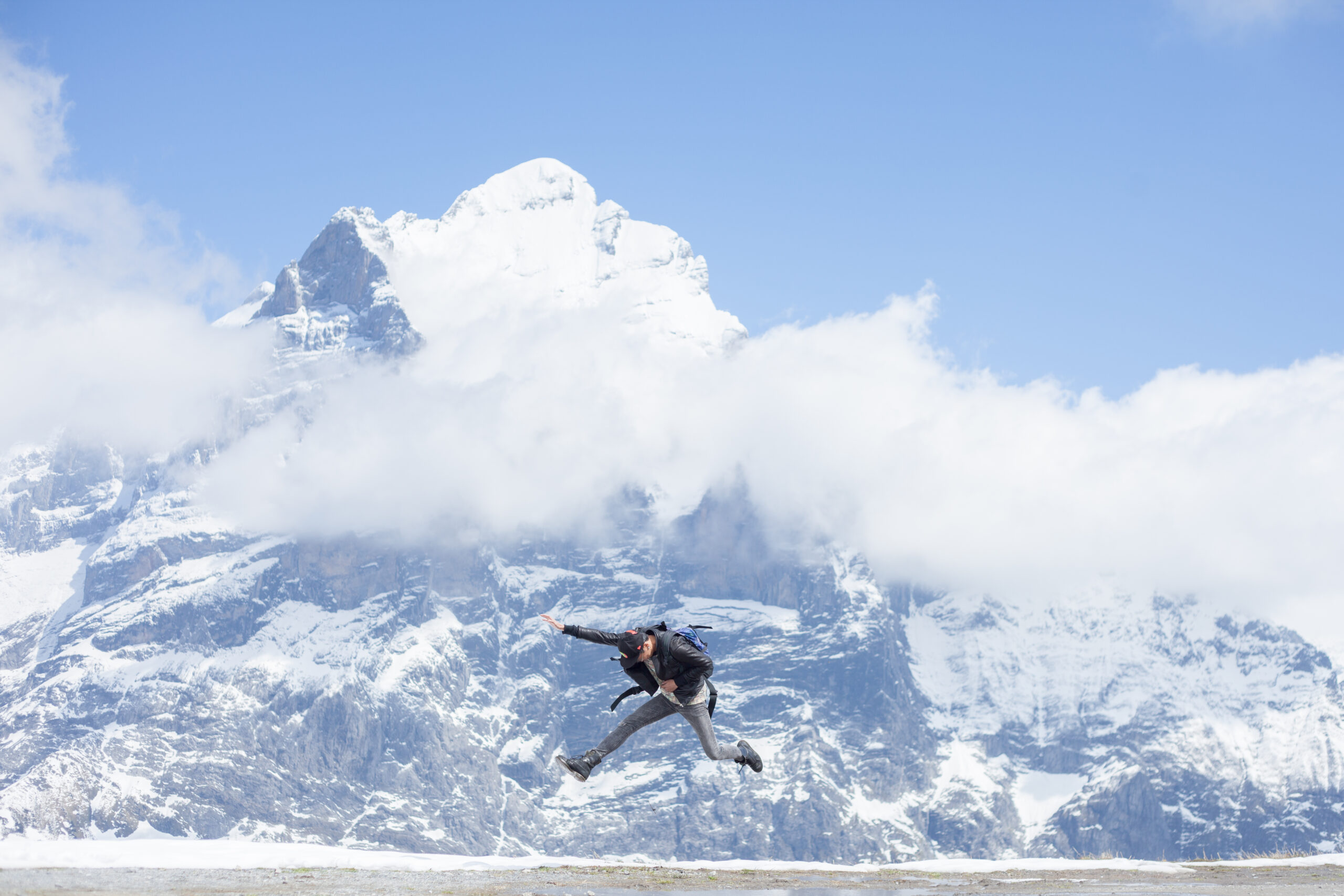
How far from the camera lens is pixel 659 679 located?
89.5 feet

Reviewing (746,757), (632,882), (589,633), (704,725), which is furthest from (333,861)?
(589,633)

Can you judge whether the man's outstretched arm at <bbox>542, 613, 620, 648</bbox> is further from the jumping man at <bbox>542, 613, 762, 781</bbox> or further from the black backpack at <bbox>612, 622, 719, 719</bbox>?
the black backpack at <bbox>612, 622, 719, 719</bbox>

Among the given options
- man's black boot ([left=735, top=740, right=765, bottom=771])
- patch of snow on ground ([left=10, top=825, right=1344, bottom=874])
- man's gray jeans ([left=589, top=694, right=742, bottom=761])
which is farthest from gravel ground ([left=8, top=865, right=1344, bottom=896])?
man's black boot ([left=735, top=740, right=765, bottom=771])

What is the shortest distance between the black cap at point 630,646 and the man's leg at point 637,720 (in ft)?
5.89

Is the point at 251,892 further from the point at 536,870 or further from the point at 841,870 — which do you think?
the point at 841,870

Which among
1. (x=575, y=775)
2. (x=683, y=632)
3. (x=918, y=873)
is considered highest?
(x=683, y=632)

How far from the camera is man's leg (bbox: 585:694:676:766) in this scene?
28453 mm

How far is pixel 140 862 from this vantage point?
109ft

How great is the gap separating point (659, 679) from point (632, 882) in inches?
434

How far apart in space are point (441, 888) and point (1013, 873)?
749 inches

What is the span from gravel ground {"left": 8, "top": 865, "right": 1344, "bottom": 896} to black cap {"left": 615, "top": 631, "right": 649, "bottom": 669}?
7524 mm

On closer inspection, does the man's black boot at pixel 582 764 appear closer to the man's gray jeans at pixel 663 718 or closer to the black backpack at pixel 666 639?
the man's gray jeans at pixel 663 718

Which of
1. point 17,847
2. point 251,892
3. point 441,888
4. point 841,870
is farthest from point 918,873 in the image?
point 17,847

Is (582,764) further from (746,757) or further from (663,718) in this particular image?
(746,757)
